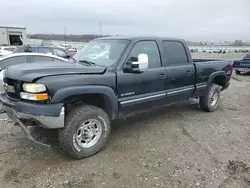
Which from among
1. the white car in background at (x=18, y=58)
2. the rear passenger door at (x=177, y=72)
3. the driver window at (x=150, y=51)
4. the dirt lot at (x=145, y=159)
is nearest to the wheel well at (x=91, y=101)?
the dirt lot at (x=145, y=159)

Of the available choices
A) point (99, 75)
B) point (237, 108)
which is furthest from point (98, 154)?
point (237, 108)

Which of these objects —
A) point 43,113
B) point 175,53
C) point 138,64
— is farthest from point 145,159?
point 175,53

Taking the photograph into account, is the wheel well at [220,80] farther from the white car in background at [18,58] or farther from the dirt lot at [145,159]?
the white car in background at [18,58]

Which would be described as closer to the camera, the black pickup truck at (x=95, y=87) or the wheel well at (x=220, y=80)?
the black pickup truck at (x=95, y=87)

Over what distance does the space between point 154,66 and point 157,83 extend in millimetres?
335

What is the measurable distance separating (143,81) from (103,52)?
0.92 meters

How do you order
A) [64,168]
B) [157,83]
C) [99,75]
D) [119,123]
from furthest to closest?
[119,123]
[157,83]
[99,75]
[64,168]

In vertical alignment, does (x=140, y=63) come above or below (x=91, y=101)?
above

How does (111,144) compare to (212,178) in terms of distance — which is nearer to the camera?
(212,178)

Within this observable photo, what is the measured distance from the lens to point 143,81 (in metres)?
4.54

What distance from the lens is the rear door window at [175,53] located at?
519cm

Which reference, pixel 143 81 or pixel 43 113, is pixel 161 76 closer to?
pixel 143 81

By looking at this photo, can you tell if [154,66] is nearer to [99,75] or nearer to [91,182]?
[99,75]

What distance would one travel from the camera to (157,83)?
482 cm
